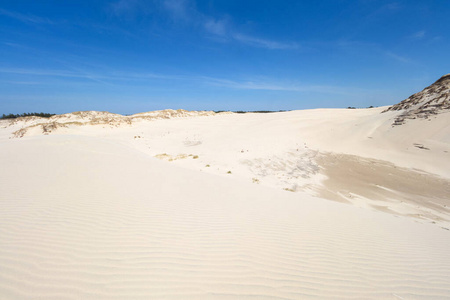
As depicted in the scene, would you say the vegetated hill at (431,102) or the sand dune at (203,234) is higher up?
the vegetated hill at (431,102)

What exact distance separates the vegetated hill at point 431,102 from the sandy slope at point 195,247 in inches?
583

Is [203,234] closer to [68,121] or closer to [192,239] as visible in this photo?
[192,239]

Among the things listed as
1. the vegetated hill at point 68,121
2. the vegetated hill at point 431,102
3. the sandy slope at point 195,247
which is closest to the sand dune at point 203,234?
the sandy slope at point 195,247

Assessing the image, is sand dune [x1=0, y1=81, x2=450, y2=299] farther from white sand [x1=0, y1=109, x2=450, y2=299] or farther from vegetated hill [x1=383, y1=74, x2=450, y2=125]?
vegetated hill [x1=383, y1=74, x2=450, y2=125]

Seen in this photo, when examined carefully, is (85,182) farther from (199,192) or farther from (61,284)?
(61,284)

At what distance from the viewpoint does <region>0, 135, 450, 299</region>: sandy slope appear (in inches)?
83.1

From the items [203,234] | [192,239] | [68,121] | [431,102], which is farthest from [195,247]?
[68,121]

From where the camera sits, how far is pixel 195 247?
281 centimetres

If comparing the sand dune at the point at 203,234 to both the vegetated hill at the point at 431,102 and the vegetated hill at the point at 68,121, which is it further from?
the vegetated hill at the point at 68,121

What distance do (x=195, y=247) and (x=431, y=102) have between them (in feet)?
73.0

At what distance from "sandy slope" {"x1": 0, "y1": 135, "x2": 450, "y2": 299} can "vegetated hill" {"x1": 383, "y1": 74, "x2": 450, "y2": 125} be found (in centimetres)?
1482

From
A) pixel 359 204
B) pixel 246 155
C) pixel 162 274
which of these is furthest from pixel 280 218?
pixel 246 155

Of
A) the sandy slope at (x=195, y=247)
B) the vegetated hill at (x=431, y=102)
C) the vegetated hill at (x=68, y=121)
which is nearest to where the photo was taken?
the sandy slope at (x=195, y=247)

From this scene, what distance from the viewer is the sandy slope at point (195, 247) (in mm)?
2111
